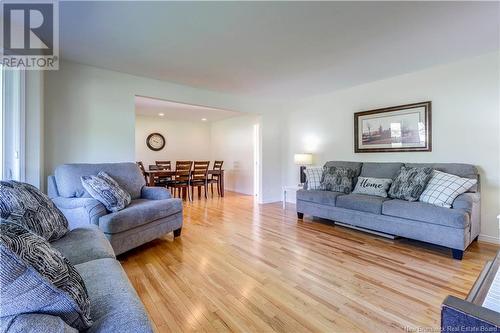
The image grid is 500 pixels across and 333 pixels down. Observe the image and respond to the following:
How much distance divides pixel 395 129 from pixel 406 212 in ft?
4.98

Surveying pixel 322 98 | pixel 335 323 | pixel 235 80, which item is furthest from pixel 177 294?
pixel 322 98

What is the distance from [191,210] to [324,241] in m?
2.67

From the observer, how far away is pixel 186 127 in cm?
792

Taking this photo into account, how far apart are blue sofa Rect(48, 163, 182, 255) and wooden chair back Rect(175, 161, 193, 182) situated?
2304 millimetres

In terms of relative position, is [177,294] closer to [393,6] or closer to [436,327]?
[436,327]

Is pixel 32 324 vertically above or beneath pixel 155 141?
beneath

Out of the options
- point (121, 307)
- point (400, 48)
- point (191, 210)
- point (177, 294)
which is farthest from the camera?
point (191, 210)

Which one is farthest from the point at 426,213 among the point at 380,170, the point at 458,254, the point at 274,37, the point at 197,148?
the point at 197,148

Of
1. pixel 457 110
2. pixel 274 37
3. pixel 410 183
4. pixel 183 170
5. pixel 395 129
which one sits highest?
pixel 274 37

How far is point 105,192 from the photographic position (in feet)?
8.27

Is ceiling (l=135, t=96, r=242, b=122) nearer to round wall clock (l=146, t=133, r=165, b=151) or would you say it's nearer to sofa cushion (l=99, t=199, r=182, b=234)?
round wall clock (l=146, t=133, r=165, b=151)

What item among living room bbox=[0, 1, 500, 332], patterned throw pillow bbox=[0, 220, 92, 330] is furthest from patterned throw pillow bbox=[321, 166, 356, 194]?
patterned throw pillow bbox=[0, 220, 92, 330]

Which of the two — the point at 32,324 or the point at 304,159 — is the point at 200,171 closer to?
the point at 304,159

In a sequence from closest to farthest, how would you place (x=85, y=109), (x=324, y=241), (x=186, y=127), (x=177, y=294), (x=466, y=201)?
(x=177, y=294)
(x=466, y=201)
(x=324, y=241)
(x=85, y=109)
(x=186, y=127)
